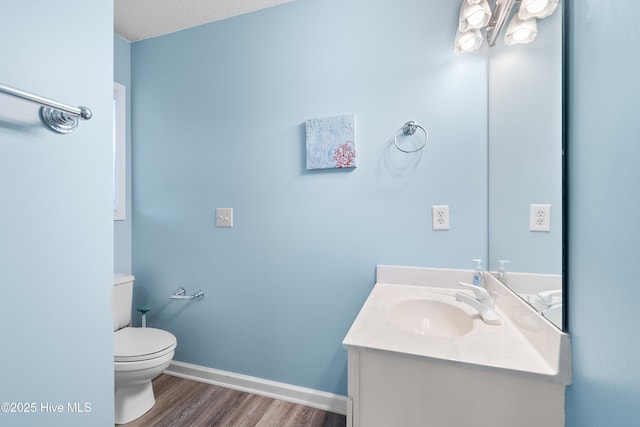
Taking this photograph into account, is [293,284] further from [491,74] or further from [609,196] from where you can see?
[491,74]

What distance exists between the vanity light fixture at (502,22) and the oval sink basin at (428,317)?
3.44ft

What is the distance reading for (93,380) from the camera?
0.71m

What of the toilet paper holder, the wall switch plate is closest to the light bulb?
the wall switch plate

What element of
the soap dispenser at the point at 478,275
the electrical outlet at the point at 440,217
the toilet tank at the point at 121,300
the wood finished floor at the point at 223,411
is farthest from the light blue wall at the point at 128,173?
the soap dispenser at the point at 478,275

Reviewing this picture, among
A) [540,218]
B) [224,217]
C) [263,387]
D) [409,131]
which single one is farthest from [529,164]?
[263,387]

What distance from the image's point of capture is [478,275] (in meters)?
1.26

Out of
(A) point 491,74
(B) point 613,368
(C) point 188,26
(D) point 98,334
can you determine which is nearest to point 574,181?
(B) point 613,368

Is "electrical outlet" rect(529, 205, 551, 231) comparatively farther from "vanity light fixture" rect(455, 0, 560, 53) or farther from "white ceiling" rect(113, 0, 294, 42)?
"white ceiling" rect(113, 0, 294, 42)

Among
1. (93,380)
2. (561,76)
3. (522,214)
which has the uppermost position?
(561,76)

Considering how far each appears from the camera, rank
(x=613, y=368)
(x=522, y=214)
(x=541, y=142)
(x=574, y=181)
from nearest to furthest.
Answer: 1. (x=613, y=368)
2. (x=574, y=181)
3. (x=541, y=142)
4. (x=522, y=214)

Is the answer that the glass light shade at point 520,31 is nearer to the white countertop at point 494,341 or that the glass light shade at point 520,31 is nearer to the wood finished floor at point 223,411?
the white countertop at point 494,341

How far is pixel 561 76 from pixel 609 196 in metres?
0.38

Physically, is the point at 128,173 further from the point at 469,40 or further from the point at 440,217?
the point at 469,40

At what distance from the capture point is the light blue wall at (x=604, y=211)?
1.53ft
